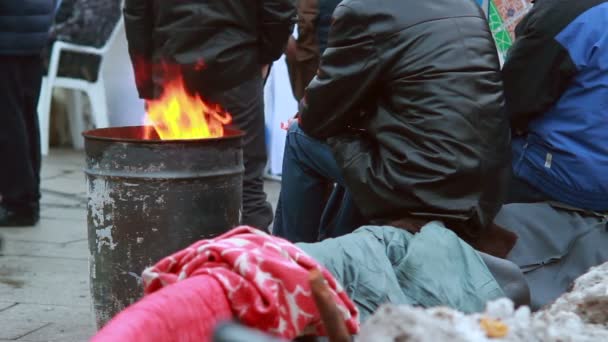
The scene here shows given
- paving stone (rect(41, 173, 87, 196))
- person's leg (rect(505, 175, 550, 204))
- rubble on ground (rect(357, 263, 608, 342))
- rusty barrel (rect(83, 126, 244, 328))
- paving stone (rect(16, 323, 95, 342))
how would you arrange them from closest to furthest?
A: rubble on ground (rect(357, 263, 608, 342)) → rusty barrel (rect(83, 126, 244, 328)) → person's leg (rect(505, 175, 550, 204)) → paving stone (rect(16, 323, 95, 342)) → paving stone (rect(41, 173, 87, 196))

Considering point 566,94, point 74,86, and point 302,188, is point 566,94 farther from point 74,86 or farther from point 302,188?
point 74,86

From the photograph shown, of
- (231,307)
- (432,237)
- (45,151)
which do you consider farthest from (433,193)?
(45,151)

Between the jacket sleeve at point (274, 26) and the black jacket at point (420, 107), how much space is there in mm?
1861

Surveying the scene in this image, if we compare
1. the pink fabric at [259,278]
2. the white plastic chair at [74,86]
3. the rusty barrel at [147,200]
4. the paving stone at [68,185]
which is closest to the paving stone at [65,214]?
the paving stone at [68,185]

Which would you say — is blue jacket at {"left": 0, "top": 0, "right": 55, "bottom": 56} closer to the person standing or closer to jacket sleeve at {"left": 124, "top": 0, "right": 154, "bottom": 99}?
jacket sleeve at {"left": 124, "top": 0, "right": 154, "bottom": 99}

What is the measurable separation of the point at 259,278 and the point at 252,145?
3.45 meters

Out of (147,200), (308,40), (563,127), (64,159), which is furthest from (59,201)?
(563,127)

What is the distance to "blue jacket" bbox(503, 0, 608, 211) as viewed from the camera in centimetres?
407

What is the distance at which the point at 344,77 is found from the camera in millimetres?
3801

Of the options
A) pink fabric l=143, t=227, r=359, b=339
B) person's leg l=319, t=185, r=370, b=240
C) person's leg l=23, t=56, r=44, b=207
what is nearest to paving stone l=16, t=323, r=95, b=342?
person's leg l=319, t=185, r=370, b=240

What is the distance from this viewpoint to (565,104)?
4.16 m

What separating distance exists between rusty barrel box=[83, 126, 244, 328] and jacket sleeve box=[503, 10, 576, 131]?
42.7 inches

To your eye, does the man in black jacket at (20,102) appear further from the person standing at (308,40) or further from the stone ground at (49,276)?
the person standing at (308,40)

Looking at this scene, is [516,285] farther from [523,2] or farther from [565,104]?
[523,2]
